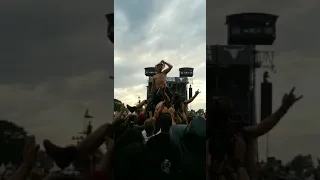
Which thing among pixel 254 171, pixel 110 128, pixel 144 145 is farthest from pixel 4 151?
pixel 254 171

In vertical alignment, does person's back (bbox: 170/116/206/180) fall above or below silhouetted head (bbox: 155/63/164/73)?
below

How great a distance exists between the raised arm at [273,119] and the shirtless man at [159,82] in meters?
0.62

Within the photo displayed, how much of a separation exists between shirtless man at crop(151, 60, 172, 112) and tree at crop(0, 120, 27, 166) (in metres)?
0.94

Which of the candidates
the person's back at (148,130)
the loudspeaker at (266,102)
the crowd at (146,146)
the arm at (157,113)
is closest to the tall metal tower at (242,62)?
the loudspeaker at (266,102)

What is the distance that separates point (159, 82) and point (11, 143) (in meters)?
1.10

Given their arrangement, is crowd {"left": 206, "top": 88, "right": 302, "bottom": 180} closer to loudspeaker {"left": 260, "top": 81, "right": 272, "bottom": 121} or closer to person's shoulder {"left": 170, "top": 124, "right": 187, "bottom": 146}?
loudspeaker {"left": 260, "top": 81, "right": 272, "bottom": 121}

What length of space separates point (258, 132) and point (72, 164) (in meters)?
1.28

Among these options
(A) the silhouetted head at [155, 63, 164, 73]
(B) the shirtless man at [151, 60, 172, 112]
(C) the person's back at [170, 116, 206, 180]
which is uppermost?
(A) the silhouetted head at [155, 63, 164, 73]

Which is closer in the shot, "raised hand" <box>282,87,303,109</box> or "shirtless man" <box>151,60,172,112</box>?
"raised hand" <box>282,87,303,109</box>

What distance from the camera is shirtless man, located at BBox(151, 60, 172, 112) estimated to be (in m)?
3.13

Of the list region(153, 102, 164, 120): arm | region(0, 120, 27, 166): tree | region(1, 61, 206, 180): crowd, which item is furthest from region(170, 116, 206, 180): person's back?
region(0, 120, 27, 166): tree

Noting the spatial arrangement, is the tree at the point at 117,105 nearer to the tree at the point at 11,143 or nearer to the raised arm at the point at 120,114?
the raised arm at the point at 120,114

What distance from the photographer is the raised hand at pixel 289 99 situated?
3.03 metres

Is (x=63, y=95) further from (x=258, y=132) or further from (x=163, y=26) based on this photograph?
(x=258, y=132)
